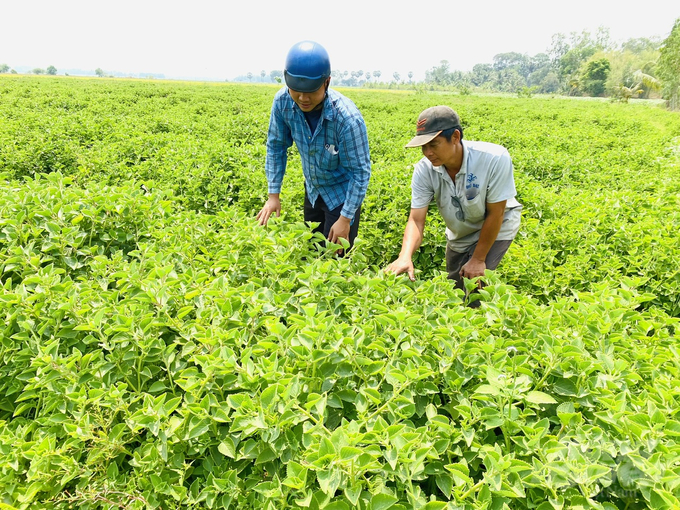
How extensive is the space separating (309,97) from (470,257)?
203 cm

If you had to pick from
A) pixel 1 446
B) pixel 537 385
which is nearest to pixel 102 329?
pixel 1 446

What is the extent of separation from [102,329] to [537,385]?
6.01 feet

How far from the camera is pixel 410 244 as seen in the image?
3.10 m

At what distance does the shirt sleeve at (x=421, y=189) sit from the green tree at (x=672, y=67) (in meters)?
43.5

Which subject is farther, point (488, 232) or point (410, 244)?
point (488, 232)

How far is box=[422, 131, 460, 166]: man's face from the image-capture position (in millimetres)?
2883

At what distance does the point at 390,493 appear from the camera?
4.03 feet

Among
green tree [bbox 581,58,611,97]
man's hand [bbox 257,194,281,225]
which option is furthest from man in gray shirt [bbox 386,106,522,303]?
green tree [bbox 581,58,611,97]

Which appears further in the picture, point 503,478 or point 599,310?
point 599,310

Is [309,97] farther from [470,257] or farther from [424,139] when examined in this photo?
[470,257]

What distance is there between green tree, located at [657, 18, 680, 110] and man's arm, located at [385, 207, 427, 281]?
43.7m

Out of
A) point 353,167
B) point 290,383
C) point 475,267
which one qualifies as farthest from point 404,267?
point 290,383

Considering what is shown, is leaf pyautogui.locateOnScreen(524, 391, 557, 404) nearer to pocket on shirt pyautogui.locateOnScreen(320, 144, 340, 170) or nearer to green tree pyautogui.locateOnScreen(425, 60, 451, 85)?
pocket on shirt pyautogui.locateOnScreen(320, 144, 340, 170)

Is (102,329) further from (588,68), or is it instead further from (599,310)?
(588,68)
